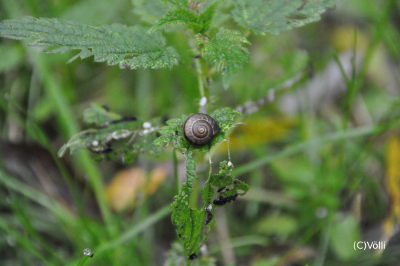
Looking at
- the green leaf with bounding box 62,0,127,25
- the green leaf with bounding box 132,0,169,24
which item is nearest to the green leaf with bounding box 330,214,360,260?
the green leaf with bounding box 132,0,169,24

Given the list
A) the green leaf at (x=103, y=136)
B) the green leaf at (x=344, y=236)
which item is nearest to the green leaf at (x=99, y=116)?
the green leaf at (x=103, y=136)

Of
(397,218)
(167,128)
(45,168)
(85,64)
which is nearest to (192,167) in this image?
(167,128)

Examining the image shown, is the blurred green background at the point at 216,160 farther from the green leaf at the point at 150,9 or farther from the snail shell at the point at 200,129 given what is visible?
the snail shell at the point at 200,129

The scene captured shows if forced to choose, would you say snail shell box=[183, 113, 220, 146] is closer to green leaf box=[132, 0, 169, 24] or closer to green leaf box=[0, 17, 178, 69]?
green leaf box=[0, 17, 178, 69]

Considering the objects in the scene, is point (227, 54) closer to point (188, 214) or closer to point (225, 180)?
point (225, 180)

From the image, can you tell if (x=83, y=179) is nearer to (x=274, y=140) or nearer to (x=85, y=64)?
A: (x=85, y=64)
